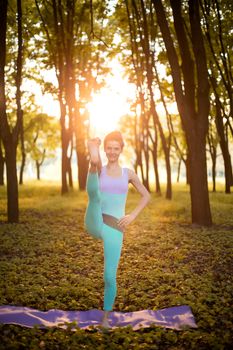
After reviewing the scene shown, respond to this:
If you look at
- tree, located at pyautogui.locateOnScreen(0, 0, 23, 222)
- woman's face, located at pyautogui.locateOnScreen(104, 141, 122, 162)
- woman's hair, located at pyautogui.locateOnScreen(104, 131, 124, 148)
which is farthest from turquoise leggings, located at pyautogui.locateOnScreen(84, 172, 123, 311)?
tree, located at pyautogui.locateOnScreen(0, 0, 23, 222)

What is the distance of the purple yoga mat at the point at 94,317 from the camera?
558 centimetres

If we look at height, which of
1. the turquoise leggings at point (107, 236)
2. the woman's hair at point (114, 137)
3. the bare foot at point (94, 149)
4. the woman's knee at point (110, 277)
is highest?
the woman's hair at point (114, 137)

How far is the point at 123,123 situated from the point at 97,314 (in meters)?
44.8

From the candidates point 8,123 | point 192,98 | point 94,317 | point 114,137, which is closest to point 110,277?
point 94,317

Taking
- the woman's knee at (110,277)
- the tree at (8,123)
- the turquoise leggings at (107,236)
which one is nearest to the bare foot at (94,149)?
the turquoise leggings at (107,236)

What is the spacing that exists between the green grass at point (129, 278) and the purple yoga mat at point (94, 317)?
0.54 ft

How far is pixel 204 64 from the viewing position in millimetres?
12945

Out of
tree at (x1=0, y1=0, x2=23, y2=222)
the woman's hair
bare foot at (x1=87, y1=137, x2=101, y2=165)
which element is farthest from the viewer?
tree at (x1=0, y1=0, x2=23, y2=222)

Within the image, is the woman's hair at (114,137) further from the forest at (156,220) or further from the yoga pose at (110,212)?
the forest at (156,220)

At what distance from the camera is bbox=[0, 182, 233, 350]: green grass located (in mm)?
5113

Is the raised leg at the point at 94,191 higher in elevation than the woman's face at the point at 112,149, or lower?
lower

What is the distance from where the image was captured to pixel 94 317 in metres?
5.93

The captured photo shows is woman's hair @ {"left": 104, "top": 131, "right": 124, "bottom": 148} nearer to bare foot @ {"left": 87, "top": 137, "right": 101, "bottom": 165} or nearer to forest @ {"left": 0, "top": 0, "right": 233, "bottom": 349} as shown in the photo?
bare foot @ {"left": 87, "top": 137, "right": 101, "bottom": 165}

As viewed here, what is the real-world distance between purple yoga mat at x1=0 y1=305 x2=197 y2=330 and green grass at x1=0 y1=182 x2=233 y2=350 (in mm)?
165
